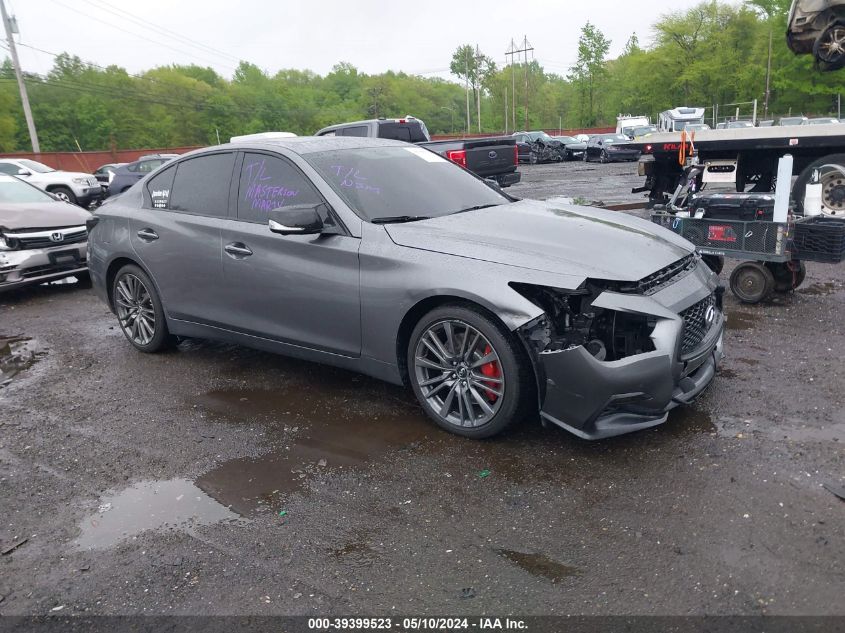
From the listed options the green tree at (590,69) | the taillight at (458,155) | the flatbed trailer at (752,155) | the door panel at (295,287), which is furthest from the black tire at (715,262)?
the green tree at (590,69)

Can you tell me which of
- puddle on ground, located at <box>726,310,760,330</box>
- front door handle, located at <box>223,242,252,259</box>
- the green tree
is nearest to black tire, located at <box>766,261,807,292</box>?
puddle on ground, located at <box>726,310,760,330</box>

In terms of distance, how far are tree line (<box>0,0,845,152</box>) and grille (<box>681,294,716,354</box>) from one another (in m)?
54.7

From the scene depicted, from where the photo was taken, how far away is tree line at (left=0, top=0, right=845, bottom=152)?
198ft

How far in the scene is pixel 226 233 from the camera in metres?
4.84

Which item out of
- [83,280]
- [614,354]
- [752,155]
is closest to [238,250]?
[614,354]

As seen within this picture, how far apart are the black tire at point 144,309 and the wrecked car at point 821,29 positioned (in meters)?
10.1

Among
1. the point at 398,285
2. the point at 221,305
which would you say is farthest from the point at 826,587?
the point at 221,305

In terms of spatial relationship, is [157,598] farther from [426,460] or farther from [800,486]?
[800,486]

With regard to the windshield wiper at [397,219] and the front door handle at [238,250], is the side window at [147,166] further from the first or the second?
the windshield wiper at [397,219]

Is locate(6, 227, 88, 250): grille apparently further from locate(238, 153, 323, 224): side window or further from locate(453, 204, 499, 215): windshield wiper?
locate(453, 204, 499, 215): windshield wiper

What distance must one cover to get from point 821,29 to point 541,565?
1054 centimetres

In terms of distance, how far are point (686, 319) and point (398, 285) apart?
5.24ft

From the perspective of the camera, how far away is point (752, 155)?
35.5ft

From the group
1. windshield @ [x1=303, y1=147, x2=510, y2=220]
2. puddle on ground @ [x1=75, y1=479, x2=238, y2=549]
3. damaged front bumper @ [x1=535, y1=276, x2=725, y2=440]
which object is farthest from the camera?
windshield @ [x1=303, y1=147, x2=510, y2=220]
